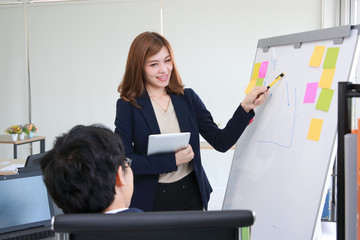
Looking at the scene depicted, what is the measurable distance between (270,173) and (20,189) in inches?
42.0

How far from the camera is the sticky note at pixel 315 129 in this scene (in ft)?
5.04

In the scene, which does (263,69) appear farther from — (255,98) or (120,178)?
(120,178)

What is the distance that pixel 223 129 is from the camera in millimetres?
2078

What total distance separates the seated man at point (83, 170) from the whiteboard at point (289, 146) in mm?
837

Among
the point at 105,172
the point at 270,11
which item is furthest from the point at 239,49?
the point at 105,172

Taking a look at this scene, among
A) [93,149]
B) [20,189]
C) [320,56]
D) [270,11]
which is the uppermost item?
[270,11]

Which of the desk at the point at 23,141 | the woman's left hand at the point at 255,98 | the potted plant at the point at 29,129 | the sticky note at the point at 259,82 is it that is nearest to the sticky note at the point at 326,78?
the woman's left hand at the point at 255,98

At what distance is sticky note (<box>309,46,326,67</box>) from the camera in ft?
5.33

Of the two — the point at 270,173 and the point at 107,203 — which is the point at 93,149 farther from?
the point at 270,173

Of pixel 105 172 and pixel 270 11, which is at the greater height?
pixel 270 11

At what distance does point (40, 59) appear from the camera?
19.6 ft

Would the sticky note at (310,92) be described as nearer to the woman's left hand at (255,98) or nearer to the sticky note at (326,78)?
the sticky note at (326,78)

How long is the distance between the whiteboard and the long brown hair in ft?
1.68

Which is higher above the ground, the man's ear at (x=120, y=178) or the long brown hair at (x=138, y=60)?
the long brown hair at (x=138, y=60)
